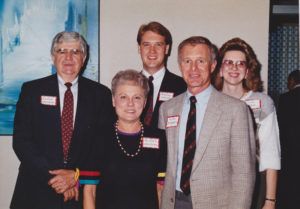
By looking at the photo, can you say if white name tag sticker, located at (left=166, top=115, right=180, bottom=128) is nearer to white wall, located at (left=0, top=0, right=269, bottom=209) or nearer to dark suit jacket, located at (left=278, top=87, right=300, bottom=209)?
white wall, located at (left=0, top=0, right=269, bottom=209)

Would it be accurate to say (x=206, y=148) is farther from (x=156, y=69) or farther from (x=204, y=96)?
(x=156, y=69)

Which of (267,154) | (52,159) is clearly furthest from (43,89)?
(267,154)

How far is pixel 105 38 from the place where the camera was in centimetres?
317

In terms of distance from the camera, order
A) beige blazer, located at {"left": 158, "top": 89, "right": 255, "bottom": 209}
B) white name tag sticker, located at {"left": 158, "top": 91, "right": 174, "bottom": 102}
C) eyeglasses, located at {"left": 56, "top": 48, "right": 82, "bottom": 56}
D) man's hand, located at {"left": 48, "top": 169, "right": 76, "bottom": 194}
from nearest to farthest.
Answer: beige blazer, located at {"left": 158, "top": 89, "right": 255, "bottom": 209} → man's hand, located at {"left": 48, "top": 169, "right": 76, "bottom": 194} → eyeglasses, located at {"left": 56, "top": 48, "right": 82, "bottom": 56} → white name tag sticker, located at {"left": 158, "top": 91, "right": 174, "bottom": 102}

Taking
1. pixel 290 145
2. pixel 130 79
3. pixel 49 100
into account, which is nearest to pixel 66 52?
pixel 49 100

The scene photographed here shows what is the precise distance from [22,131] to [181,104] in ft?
4.12

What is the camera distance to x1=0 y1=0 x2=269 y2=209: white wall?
3162 mm

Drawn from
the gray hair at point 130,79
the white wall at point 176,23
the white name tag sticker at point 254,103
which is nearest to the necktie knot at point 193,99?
the gray hair at point 130,79

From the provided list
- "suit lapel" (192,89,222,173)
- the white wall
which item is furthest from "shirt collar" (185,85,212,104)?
the white wall

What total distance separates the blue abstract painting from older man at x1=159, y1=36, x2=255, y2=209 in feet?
5.17

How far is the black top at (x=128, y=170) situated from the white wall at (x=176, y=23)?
147cm

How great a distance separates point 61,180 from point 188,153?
39.5 inches

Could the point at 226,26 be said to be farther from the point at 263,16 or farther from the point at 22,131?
the point at 22,131

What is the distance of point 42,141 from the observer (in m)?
2.19
